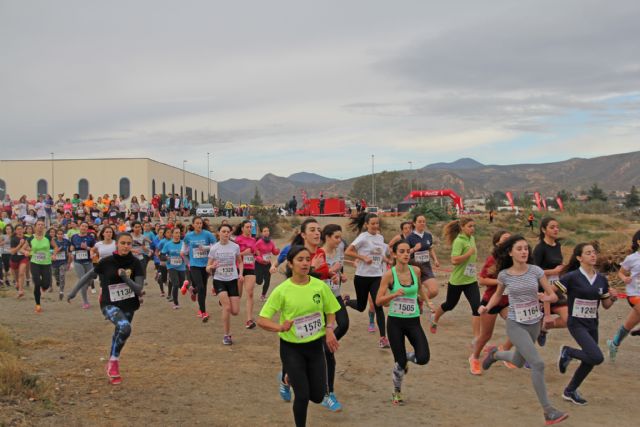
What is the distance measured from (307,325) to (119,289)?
329cm

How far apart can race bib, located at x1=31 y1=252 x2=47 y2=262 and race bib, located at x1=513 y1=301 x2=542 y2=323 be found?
10.9 meters

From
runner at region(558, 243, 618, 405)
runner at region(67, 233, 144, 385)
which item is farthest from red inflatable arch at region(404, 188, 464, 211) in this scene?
runner at region(67, 233, 144, 385)

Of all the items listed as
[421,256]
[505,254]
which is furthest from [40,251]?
[505,254]

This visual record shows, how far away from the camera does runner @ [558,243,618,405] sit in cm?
671

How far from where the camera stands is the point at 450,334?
10.8 m

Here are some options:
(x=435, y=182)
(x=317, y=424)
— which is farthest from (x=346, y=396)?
(x=435, y=182)

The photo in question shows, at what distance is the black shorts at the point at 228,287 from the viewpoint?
33.0ft

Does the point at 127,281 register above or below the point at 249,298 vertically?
above

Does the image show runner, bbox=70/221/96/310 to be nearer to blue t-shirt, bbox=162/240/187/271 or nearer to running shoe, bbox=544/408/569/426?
blue t-shirt, bbox=162/240/187/271

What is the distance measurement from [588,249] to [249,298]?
19.3 feet

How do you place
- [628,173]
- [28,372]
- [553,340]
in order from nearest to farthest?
[28,372] < [553,340] < [628,173]

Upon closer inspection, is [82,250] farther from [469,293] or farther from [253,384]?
[469,293]

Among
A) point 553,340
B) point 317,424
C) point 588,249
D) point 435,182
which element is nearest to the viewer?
point 317,424

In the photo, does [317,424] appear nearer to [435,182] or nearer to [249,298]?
[249,298]
